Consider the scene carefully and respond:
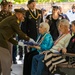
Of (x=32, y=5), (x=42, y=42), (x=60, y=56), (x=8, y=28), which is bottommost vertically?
(x=60, y=56)

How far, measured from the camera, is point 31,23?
7305 millimetres

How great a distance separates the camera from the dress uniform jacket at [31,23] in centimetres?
725

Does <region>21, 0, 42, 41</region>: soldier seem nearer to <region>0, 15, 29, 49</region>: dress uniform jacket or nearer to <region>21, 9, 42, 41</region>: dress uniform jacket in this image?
<region>21, 9, 42, 41</region>: dress uniform jacket

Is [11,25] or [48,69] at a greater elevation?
[11,25]

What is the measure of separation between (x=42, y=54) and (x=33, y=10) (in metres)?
2.33

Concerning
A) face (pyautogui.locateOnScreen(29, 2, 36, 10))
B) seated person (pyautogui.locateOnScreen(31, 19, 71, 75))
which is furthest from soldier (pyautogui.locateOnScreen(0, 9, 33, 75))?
face (pyautogui.locateOnScreen(29, 2, 36, 10))

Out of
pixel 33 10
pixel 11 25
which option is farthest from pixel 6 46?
pixel 33 10

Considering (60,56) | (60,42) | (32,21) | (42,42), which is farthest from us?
(32,21)

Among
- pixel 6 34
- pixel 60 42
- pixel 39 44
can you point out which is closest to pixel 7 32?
pixel 6 34

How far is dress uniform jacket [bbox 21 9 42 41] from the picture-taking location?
285 inches

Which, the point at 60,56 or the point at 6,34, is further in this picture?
the point at 6,34

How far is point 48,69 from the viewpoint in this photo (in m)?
4.86

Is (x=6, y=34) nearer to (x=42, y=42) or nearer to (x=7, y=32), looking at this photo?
(x=7, y=32)

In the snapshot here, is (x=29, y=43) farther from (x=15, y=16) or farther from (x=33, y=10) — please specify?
(x=33, y=10)
